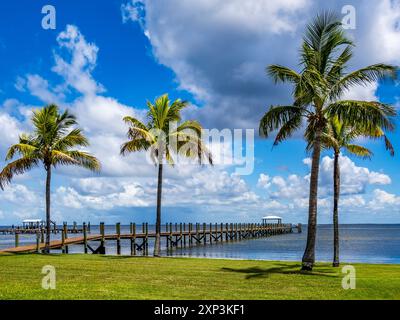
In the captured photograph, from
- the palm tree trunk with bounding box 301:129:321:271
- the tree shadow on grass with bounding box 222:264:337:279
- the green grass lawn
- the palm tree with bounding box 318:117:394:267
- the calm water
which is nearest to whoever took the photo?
the green grass lawn

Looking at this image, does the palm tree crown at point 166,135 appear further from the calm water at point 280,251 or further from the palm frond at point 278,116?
the calm water at point 280,251

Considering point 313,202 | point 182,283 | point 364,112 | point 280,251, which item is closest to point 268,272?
point 313,202

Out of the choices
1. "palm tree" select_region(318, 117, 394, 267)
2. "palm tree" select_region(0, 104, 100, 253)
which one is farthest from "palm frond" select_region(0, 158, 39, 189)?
"palm tree" select_region(318, 117, 394, 267)

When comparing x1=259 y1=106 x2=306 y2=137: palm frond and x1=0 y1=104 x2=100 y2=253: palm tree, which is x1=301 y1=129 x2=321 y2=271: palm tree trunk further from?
x1=0 y1=104 x2=100 y2=253: palm tree

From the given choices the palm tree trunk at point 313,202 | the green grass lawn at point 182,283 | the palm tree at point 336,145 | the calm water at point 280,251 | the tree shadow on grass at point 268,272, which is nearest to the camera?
the green grass lawn at point 182,283

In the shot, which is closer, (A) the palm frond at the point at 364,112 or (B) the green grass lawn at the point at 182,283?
(B) the green grass lawn at the point at 182,283

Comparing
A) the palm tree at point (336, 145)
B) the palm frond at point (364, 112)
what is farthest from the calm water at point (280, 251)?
the palm frond at point (364, 112)

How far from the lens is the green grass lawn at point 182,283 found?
12.8m

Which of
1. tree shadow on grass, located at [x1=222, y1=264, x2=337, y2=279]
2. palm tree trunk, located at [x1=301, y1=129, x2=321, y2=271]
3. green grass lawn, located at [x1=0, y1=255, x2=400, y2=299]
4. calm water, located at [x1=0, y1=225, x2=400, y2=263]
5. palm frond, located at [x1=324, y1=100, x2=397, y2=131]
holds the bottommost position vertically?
calm water, located at [x1=0, y1=225, x2=400, y2=263]

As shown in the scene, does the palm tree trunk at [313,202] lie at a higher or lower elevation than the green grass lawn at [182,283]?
higher

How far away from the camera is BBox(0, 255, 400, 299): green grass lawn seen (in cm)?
1282

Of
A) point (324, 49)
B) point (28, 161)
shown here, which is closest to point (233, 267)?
point (324, 49)

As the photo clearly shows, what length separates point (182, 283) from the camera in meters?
15.2
